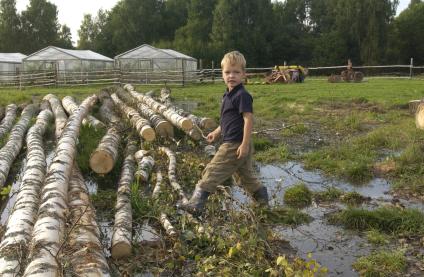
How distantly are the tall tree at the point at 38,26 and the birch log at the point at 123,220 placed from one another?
6873cm

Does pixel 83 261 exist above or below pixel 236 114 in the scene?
below

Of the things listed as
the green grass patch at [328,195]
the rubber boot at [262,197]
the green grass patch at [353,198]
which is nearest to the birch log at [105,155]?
the rubber boot at [262,197]

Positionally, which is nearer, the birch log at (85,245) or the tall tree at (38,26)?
the birch log at (85,245)

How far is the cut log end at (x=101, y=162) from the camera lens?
6.63m

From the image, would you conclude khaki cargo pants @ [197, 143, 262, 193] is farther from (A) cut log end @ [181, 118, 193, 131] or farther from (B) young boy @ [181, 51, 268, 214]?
(A) cut log end @ [181, 118, 193, 131]

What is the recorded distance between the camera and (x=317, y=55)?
5516 centimetres

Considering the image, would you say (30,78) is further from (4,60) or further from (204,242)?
(204,242)

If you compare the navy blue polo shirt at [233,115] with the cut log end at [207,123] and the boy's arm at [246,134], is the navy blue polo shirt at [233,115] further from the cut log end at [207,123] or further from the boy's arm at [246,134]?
the cut log end at [207,123]

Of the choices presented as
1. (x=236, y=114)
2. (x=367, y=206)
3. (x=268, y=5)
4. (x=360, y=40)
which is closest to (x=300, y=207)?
(x=367, y=206)

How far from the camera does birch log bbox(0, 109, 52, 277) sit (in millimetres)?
3439

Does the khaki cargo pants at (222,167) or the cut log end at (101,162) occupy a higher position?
the khaki cargo pants at (222,167)

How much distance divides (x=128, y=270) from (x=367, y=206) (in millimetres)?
3123

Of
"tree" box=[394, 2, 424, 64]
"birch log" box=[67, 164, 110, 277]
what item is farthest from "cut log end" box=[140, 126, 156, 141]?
"tree" box=[394, 2, 424, 64]

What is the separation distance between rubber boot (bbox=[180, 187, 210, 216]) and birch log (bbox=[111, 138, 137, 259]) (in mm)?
633
